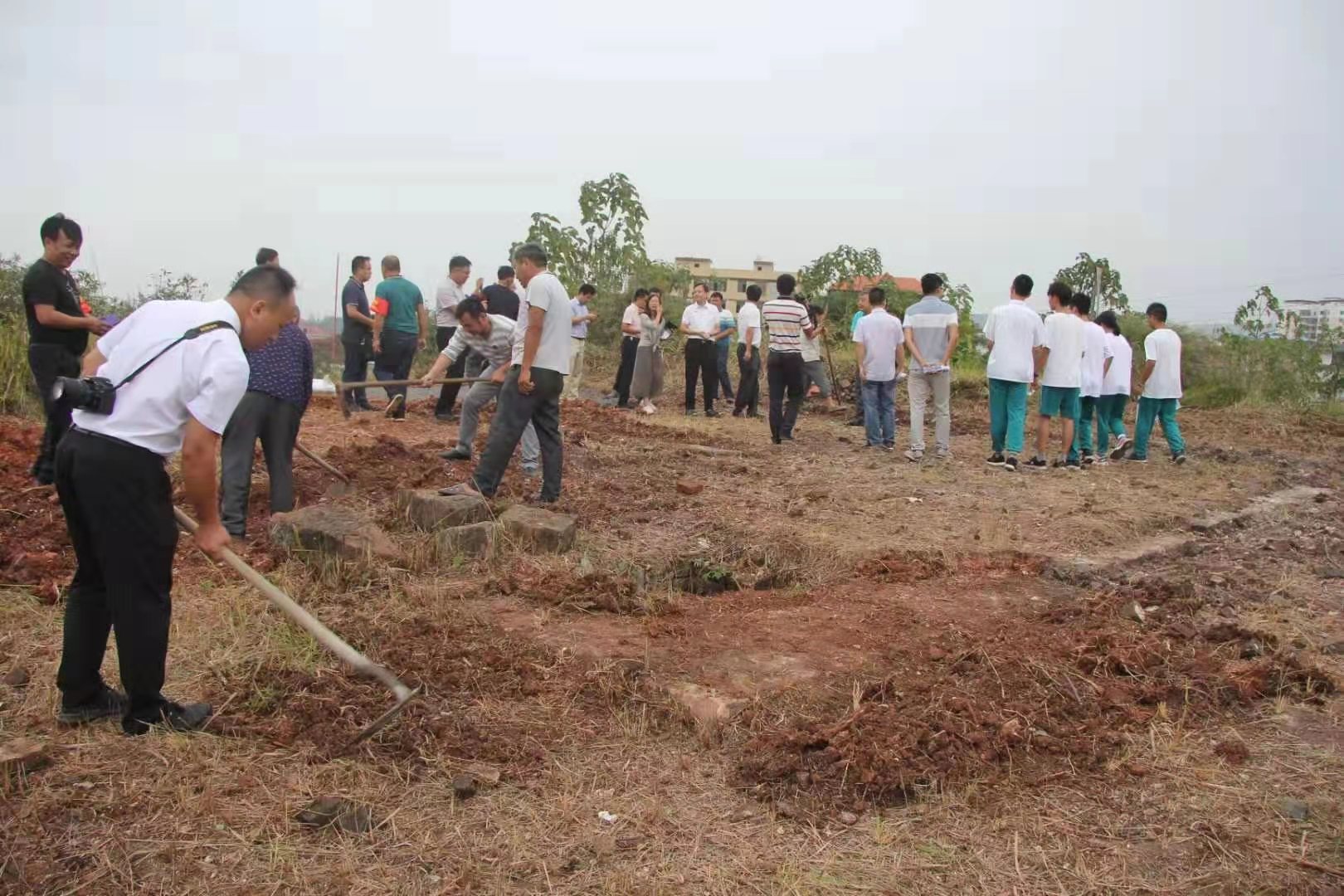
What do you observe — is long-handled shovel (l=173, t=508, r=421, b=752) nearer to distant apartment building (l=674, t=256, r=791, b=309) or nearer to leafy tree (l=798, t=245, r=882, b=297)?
leafy tree (l=798, t=245, r=882, b=297)

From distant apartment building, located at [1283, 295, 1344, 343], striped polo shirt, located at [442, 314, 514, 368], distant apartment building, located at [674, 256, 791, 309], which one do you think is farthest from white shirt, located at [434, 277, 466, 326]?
distant apartment building, located at [674, 256, 791, 309]

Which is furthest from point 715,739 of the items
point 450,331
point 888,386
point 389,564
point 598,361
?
point 598,361

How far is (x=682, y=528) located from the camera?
5988 mm

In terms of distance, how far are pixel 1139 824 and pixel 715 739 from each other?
4.13 feet

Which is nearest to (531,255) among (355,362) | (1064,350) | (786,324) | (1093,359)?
(786,324)

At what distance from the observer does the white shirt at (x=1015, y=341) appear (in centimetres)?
831

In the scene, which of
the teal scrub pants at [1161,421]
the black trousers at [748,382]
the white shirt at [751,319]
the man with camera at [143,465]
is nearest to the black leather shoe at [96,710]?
the man with camera at [143,465]

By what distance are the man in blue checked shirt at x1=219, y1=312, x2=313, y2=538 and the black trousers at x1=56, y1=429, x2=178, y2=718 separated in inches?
81.9

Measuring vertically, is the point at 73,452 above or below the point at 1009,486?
above

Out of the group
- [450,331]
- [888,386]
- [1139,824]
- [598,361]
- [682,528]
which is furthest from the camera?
[598,361]

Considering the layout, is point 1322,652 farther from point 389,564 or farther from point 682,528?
point 389,564

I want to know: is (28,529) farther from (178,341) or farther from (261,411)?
(178,341)

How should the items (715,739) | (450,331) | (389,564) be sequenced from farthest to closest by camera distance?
(450,331) < (389,564) < (715,739)

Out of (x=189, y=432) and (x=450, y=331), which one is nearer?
(x=189, y=432)
